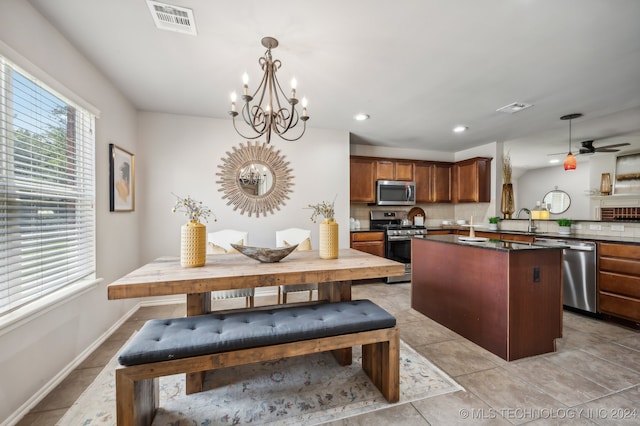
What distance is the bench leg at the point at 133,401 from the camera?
1246 mm

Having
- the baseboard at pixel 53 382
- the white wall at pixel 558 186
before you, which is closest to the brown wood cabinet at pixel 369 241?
the baseboard at pixel 53 382

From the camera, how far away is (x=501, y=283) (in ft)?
7.07

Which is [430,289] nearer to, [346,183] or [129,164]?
[346,183]

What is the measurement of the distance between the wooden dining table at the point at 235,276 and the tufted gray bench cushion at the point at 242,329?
0.21 m

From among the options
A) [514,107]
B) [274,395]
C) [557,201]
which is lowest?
[274,395]

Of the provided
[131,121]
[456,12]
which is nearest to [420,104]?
[456,12]

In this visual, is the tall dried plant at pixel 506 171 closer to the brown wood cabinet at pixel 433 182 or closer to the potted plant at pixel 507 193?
the potted plant at pixel 507 193

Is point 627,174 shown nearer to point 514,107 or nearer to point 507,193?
point 507,193

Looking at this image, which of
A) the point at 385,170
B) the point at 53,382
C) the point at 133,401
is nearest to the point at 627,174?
the point at 385,170

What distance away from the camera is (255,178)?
3828 millimetres

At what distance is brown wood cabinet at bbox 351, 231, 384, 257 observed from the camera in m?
4.54

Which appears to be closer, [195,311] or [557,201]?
[195,311]

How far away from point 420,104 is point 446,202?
2925mm

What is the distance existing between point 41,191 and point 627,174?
9.40 meters
